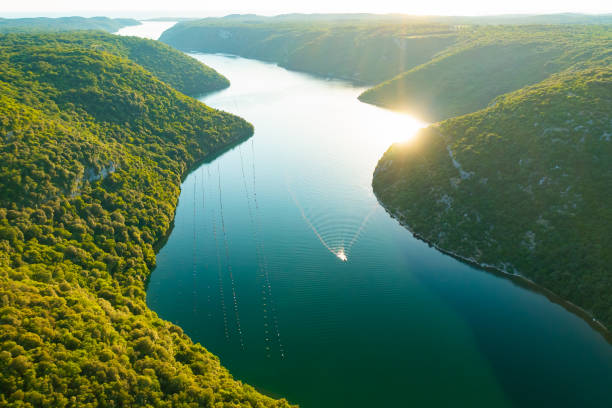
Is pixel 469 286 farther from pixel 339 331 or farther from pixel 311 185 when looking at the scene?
pixel 311 185

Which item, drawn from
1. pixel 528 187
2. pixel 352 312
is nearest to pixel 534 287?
pixel 528 187

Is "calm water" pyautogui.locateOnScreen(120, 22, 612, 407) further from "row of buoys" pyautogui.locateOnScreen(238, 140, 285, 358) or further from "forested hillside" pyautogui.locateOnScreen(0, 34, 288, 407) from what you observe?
"forested hillside" pyautogui.locateOnScreen(0, 34, 288, 407)

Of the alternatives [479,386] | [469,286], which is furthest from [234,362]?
[469,286]

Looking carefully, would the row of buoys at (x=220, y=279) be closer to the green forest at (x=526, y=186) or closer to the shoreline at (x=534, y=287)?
the shoreline at (x=534, y=287)

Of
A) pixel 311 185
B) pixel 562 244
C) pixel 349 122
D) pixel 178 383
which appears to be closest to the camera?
pixel 178 383

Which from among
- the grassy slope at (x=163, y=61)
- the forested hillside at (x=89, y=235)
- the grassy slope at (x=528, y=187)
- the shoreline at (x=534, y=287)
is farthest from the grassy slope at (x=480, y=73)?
the grassy slope at (x=163, y=61)

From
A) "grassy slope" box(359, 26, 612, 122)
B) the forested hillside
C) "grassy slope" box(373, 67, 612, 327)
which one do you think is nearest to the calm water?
"grassy slope" box(373, 67, 612, 327)

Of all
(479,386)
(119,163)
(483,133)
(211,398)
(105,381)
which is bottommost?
(479,386)
